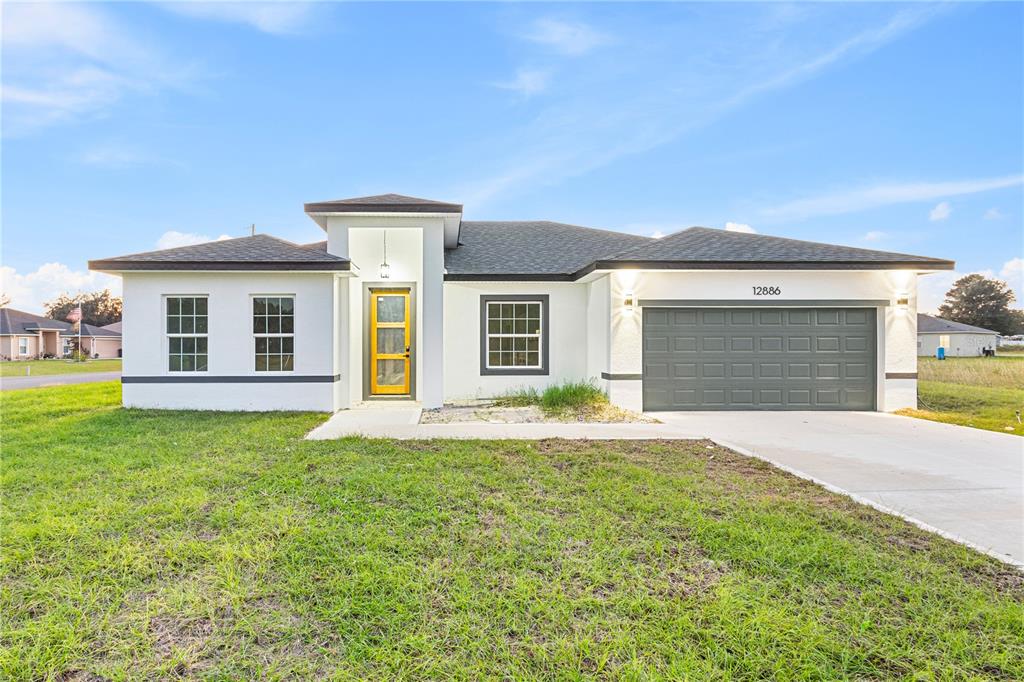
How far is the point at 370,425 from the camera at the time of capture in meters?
8.27

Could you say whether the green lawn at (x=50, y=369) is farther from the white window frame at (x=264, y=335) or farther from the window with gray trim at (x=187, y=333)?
the white window frame at (x=264, y=335)

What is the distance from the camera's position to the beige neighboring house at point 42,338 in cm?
4166

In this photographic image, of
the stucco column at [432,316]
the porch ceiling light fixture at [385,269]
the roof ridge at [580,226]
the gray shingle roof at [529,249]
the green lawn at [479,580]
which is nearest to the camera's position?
the green lawn at [479,580]

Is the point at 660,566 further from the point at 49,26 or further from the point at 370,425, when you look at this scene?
the point at 49,26

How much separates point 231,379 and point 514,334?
6.27 m

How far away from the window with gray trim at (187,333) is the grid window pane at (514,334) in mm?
6120

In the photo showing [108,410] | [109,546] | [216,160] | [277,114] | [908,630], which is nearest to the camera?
[908,630]

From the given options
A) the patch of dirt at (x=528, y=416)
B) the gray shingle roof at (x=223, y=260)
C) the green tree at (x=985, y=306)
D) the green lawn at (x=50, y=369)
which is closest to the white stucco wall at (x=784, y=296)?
the patch of dirt at (x=528, y=416)

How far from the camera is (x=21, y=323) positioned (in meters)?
43.5

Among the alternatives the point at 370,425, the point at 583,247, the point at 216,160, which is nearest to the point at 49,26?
the point at 216,160

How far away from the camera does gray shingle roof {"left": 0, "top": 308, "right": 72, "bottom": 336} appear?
4181 centimetres

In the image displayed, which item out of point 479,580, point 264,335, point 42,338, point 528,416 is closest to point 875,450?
point 528,416

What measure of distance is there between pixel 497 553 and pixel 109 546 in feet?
9.04

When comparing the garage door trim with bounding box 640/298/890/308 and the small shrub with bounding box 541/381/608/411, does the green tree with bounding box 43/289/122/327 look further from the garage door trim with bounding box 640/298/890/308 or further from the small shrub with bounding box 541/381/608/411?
the garage door trim with bounding box 640/298/890/308
